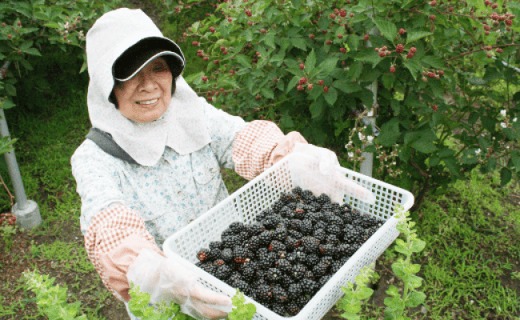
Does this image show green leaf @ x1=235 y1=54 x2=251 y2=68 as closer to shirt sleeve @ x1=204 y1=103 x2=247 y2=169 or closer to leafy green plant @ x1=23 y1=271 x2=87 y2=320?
shirt sleeve @ x1=204 y1=103 x2=247 y2=169

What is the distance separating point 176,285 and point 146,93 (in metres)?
0.79

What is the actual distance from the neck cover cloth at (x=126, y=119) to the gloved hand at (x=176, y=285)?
64 centimetres

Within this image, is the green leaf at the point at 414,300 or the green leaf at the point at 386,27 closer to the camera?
the green leaf at the point at 414,300

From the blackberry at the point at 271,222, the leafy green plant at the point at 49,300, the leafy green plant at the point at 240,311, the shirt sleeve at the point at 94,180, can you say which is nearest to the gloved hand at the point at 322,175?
the blackberry at the point at 271,222

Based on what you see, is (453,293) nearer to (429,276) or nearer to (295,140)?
(429,276)

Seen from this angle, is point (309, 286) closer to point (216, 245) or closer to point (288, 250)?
point (288, 250)

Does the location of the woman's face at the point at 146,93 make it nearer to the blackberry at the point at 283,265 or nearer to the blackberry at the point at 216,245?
the blackberry at the point at 216,245

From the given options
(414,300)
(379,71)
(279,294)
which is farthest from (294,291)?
(379,71)

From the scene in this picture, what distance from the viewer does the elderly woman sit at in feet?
4.38

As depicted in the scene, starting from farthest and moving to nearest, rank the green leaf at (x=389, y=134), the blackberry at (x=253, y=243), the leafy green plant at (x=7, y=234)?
Answer: 1. the leafy green plant at (x=7, y=234)
2. the green leaf at (x=389, y=134)
3. the blackberry at (x=253, y=243)

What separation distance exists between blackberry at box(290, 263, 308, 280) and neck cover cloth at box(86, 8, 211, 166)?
0.71 metres

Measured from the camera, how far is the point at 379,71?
7.41 ft

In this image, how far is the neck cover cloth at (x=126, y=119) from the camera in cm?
167

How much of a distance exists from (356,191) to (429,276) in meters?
1.55
